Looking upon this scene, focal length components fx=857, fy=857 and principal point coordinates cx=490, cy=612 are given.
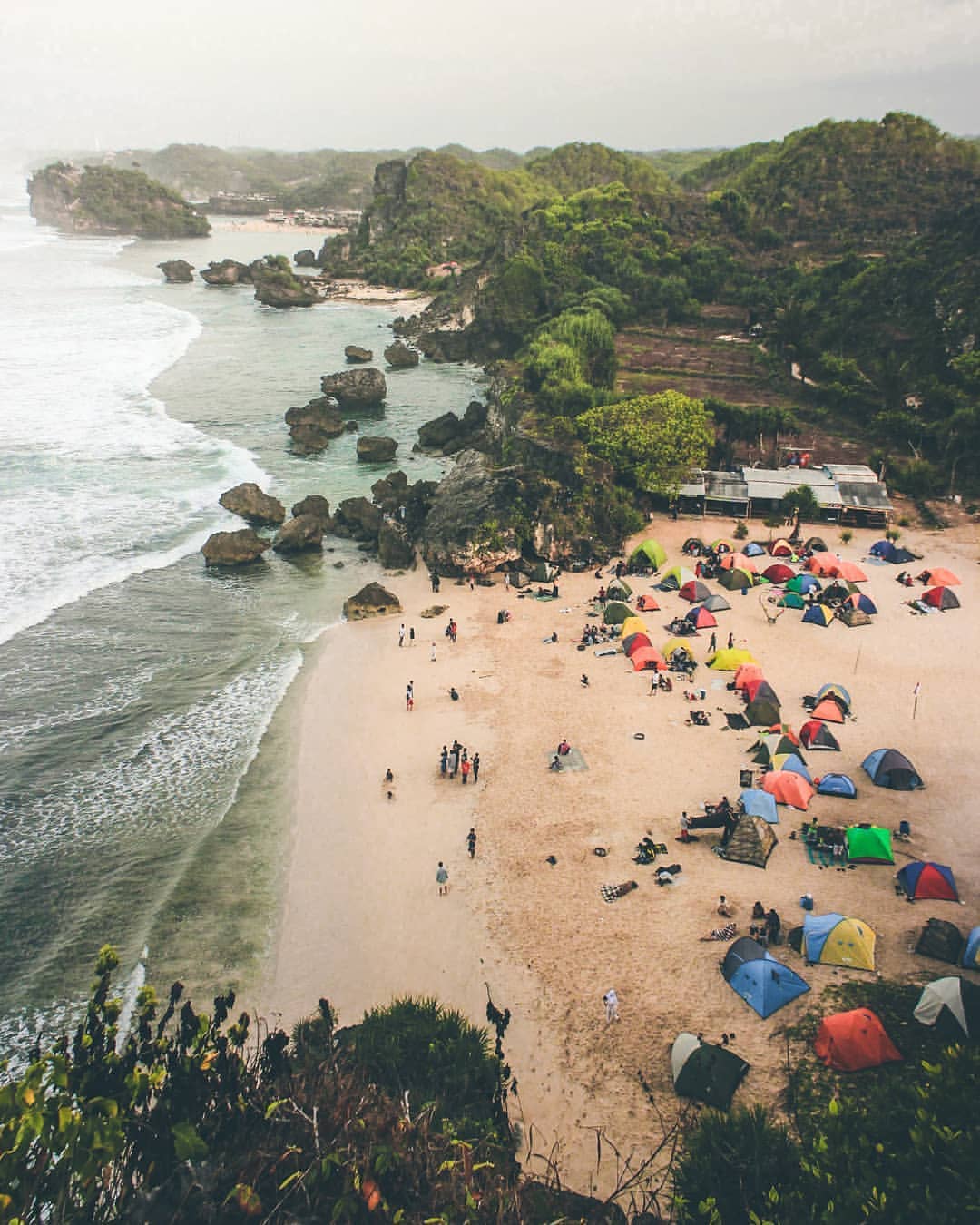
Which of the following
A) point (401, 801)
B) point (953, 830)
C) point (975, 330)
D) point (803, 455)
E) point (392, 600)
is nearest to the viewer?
point (953, 830)

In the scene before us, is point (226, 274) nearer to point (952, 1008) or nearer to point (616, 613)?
point (616, 613)

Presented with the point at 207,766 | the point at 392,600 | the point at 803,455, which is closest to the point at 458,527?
the point at 392,600

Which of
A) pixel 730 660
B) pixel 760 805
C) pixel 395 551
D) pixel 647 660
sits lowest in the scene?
pixel 395 551

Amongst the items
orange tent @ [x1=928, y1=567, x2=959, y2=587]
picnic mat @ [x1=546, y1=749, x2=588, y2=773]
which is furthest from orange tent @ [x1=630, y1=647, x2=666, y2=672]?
orange tent @ [x1=928, y1=567, x2=959, y2=587]

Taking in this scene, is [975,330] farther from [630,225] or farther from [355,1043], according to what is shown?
[355,1043]

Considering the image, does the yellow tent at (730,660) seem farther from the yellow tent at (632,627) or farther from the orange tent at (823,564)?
the orange tent at (823,564)

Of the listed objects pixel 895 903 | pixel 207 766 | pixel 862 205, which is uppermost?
pixel 862 205

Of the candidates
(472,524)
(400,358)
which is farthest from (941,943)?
(400,358)
